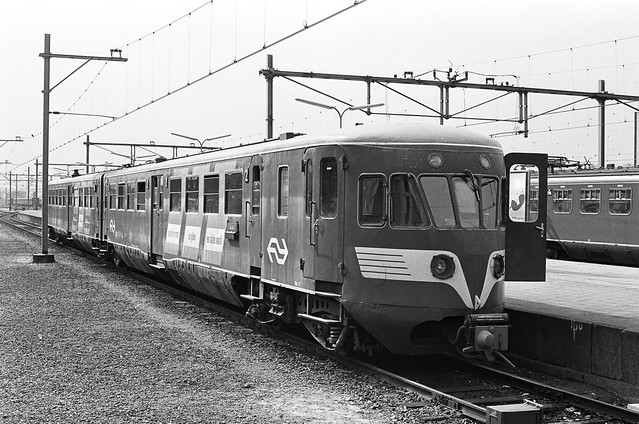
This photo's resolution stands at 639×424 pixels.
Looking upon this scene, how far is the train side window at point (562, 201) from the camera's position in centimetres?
2569

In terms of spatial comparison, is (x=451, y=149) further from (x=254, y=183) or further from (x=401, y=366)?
(x=254, y=183)

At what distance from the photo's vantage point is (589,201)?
24562mm

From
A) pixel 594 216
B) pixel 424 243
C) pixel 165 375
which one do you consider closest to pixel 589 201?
pixel 594 216

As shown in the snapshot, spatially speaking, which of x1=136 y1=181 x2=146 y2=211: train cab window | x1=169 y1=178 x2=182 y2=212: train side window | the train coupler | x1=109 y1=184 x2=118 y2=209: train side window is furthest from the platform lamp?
the train coupler

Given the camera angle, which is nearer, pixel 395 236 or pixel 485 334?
pixel 485 334

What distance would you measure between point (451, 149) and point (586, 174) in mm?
16296

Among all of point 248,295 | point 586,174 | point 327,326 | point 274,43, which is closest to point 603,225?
point 586,174

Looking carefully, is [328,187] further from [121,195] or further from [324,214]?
[121,195]

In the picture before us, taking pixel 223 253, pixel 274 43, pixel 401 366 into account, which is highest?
pixel 274 43

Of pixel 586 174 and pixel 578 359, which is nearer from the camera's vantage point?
pixel 578 359

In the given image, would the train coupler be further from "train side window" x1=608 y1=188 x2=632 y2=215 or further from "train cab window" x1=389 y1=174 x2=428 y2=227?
"train side window" x1=608 y1=188 x2=632 y2=215

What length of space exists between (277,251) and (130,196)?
11.2 meters

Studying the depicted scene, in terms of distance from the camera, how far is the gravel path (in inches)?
319

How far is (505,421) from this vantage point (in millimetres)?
6898
